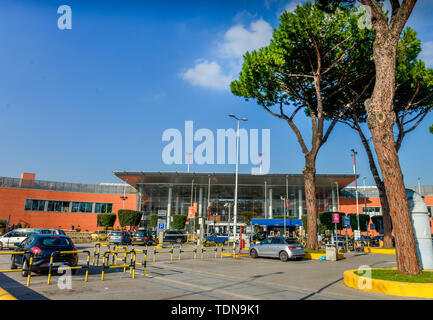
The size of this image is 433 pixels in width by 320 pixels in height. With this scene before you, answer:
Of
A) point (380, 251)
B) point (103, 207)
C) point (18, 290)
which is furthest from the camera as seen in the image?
point (103, 207)

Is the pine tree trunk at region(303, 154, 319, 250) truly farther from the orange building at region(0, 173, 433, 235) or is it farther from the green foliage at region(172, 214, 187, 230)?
the green foliage at region(172, 214, 187, 230)

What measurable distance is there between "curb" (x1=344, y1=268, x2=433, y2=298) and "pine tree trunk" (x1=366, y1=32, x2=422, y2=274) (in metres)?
1.54

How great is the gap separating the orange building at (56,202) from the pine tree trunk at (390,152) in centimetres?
4745

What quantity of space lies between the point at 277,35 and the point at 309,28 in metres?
2.61

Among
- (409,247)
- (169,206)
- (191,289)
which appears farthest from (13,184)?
(409,247)

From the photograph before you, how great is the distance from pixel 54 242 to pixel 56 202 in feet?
177

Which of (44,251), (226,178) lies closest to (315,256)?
(44,251)

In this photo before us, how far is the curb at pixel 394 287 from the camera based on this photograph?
8047 millimetres

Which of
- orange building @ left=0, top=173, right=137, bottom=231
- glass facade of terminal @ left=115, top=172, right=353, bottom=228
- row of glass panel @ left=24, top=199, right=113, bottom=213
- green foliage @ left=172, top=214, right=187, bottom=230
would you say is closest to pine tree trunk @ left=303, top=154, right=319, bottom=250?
green foliage @ left=172, top=214, right=187, bottom=230

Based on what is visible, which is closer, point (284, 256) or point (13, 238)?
point (284, 256)

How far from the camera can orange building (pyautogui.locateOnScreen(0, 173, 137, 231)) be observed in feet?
171

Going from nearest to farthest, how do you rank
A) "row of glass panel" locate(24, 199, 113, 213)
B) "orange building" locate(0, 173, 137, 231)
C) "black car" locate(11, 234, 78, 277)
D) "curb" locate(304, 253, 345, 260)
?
"black car" locate(11, 234, 78, 277)
"curb" locate(304, 253, 345, 260)
"orange building" locate(0, 173, 137, 231)
"row of glass panel" locate(24, 199, 113, 213)

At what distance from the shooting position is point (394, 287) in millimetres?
8367

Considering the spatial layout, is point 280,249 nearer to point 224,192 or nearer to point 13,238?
point 13,238
